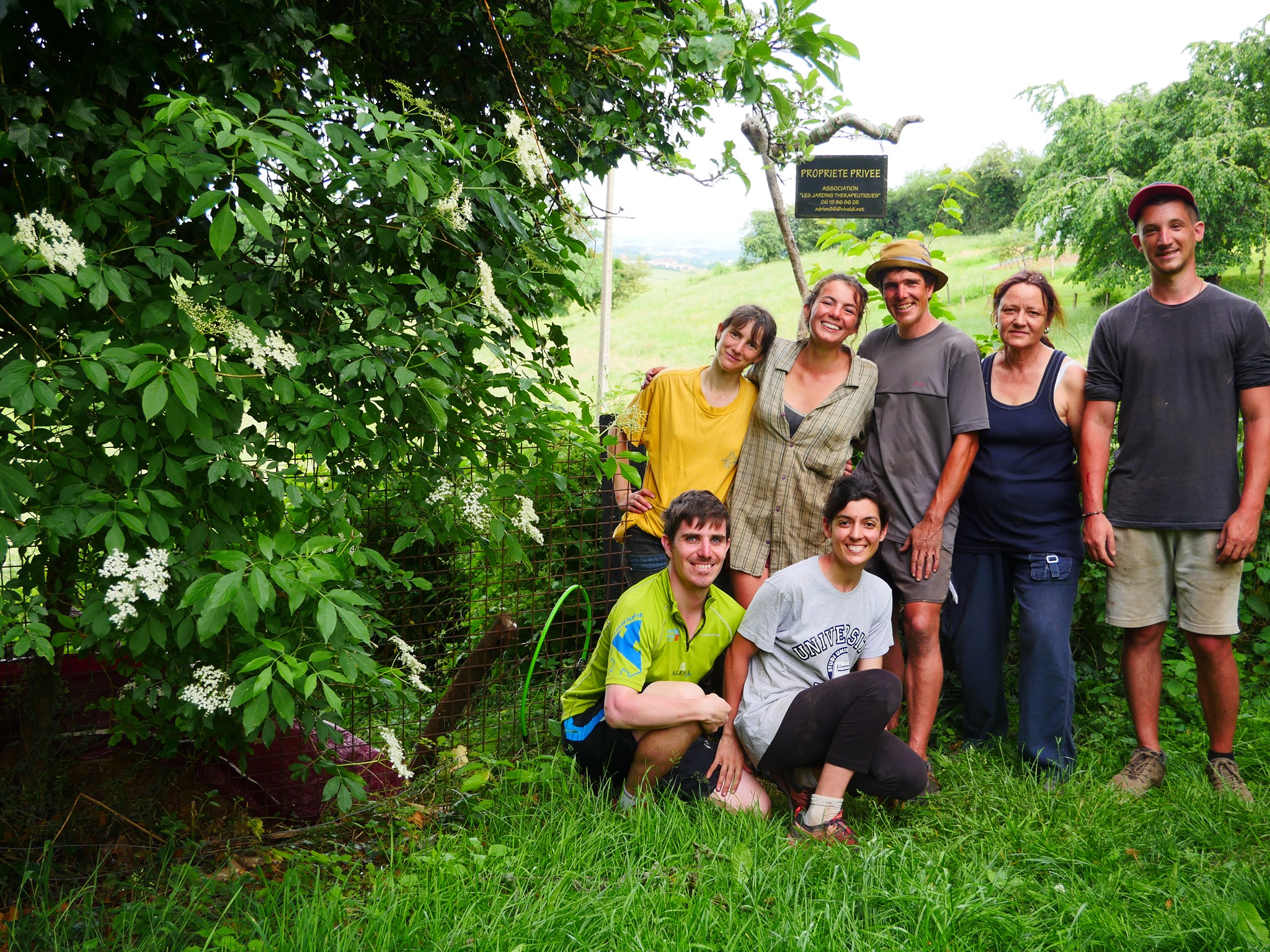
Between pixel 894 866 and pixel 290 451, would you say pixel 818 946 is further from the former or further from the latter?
pixel 290 451

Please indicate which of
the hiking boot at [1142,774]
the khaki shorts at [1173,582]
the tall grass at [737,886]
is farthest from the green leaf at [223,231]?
the hiking boot at [1142,774]

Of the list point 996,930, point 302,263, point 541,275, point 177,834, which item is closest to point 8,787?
point 177,834

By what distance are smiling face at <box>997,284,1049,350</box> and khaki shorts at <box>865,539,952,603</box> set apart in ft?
2.63

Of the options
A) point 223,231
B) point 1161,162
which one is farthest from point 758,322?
point 1161,162

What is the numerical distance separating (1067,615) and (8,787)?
3.46 m

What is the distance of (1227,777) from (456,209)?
10.4ft

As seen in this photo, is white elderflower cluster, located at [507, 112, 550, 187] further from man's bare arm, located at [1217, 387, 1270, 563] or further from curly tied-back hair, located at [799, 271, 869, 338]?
man's bare arm, located at [1217, 387, 1270, 563]

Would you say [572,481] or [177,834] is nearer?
[177,834]

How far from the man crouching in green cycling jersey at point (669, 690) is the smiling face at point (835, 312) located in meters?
0.71

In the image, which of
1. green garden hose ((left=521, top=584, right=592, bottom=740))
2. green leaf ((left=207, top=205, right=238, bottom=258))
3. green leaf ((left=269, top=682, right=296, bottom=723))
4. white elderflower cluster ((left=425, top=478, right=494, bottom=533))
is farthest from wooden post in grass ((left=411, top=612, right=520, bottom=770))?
green leaf ((left=207, top=205, right=238, bottom=258))

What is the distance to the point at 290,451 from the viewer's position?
201cm

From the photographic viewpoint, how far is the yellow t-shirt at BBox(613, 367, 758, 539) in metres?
3.21

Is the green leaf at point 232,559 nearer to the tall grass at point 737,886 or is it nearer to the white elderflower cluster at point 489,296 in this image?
the white elderflower cluster at point 489,296

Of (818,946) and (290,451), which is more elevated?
(290,451)
